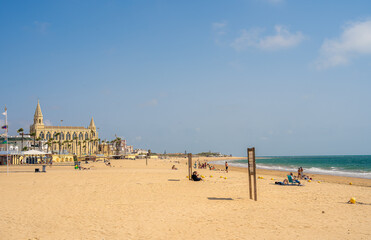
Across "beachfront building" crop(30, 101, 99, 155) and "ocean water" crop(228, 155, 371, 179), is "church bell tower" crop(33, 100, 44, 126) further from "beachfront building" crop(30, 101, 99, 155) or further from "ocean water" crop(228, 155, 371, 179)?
"ocean water" crop(228, 155, 371, 179)

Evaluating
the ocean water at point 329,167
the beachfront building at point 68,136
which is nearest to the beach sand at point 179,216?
the ocean water at point 329,167

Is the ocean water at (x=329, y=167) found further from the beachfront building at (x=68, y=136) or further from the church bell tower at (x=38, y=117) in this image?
the church bell tower at (x=38, y=117)

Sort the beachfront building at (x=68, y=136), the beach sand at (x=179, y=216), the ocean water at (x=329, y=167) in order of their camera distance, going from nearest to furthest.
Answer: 1. the beach sand at (x=179, y=216)
2. the ocean water at (x=329, y=167)
3. the beachfront building at (x=68, y=136)

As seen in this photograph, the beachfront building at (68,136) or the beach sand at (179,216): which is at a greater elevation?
the beachfront building at (68,136)

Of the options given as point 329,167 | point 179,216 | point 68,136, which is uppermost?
point 68,136

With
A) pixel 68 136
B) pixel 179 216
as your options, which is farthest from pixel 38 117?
pixel 179 216

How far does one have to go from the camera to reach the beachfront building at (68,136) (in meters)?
110

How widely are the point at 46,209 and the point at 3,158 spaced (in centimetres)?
5126

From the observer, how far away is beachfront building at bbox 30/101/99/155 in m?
110

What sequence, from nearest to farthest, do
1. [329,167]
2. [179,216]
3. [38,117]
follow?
1. [179,216]
2. [329,167]
3. [38,117]

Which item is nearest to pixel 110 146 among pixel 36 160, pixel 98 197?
pixel 36 160

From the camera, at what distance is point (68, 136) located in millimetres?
113875

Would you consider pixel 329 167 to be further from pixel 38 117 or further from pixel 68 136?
pixel 38 117

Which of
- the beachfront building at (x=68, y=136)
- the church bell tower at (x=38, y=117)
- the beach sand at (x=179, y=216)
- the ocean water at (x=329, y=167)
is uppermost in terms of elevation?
the church bell tower at (x=38, y=117)
